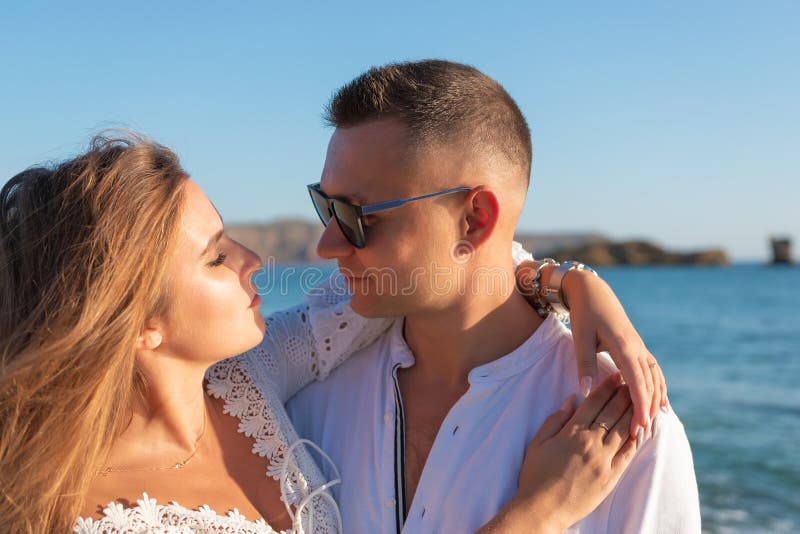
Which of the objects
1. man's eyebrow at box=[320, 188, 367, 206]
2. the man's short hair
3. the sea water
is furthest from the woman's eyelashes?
the sea water

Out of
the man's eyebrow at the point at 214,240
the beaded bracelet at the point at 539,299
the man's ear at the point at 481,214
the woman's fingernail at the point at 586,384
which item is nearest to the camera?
the woman's fingernail at the point at 586,384

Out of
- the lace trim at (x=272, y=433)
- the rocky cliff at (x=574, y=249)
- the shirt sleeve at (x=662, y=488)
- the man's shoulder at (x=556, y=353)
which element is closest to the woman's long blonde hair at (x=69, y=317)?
the lace trim at (x=272, y=433)

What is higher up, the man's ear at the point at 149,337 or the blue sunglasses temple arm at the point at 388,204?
the blue sunglasses temple arm at the point at 388,204

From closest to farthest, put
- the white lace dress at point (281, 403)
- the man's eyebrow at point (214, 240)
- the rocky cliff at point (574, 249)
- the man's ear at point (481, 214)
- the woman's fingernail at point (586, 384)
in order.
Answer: the white lace dress at point (281, 403) < the woman's fingernail at point (586, 384) < the man's eyebrow at point (214, 240) < the man's ear at point (481, 214) < the rocky cliff at point (574, 249)

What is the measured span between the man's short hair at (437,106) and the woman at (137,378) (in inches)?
29.6

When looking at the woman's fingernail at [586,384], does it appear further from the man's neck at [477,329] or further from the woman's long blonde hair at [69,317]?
the woman's long blonde hair at [69,317]

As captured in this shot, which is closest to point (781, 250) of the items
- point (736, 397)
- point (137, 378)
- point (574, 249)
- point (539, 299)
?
point (574, 249)

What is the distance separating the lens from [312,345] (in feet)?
10.2

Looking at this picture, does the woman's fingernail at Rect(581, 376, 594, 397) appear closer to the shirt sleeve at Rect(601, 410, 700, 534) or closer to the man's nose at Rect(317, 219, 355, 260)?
the shirt sleeve at Rect(601, 410, 700, 534)

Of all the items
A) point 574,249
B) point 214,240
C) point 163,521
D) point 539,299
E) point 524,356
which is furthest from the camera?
point 574,249

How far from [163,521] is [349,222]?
124 cm

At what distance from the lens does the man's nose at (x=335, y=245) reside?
2.83 meters

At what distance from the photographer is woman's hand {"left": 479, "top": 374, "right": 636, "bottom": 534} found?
7.16 ft

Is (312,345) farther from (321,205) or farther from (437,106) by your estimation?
(437,106)
